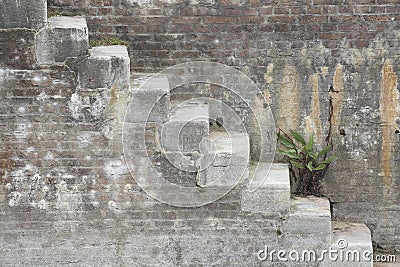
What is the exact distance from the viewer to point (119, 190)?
5.75m

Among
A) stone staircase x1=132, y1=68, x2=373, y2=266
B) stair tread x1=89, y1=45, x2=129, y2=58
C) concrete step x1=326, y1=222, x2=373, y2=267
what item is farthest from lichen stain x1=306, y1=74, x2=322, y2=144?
stair tread x1=89, y1=45, x2=129, y2=58

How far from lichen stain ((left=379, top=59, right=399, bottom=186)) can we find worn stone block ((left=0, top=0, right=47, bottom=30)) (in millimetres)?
2784

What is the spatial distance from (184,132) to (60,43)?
113cm

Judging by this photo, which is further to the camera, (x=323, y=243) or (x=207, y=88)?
(x=207, y=88)

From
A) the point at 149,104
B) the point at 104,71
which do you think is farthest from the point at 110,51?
the point at 149,104

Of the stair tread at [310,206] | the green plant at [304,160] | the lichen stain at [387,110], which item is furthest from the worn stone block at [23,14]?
the lichen stain at [387,110]

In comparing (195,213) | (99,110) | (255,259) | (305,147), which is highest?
(99,110)

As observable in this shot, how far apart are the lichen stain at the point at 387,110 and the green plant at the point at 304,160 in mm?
454

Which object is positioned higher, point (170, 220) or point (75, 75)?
point (75, 75)

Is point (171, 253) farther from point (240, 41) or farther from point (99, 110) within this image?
point (240, 41)

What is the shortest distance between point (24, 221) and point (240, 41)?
2.25 m

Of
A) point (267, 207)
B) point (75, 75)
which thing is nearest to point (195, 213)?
point (267, 207)

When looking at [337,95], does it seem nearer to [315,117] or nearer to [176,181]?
[315,117]

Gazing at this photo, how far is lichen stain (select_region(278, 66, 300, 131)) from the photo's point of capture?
6148mm
